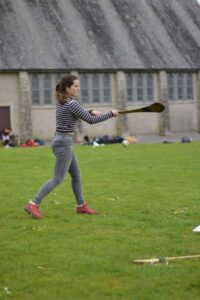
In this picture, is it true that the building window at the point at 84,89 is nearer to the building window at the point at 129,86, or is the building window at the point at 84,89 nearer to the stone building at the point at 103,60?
the stone building at the point at 103,60

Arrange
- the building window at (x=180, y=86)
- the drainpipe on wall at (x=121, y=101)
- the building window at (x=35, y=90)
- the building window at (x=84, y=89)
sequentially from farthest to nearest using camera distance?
the building window at (x=180, y=86) < the drainpipe on wall at (x=121, y=101) < the building window at (x=84, y=89) < the building window at (x=35, y=90)

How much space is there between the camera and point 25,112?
4478 centimetres

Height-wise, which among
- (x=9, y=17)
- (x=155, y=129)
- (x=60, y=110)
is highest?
(x=9, y=17)

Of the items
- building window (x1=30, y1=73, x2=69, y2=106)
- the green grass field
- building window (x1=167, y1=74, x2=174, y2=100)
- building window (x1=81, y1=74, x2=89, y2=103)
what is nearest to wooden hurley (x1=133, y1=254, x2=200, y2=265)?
the green grass field

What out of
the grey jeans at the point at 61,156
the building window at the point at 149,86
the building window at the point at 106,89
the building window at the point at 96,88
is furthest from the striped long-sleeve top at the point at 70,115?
the building window at the point at 149,86

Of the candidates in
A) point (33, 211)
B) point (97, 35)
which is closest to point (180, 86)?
point (97, 35)

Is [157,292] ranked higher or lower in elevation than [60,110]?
lower

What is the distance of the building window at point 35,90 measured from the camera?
45.7 metres

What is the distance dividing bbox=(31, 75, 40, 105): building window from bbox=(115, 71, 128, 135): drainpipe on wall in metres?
5.98

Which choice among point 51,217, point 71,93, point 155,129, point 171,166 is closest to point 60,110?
point 71,93

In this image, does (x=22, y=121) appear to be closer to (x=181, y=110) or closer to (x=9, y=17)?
(x=9, y=17)

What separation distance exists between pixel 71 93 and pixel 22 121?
33.7 m

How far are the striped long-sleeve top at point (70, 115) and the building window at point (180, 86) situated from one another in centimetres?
4107

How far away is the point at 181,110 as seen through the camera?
5356 cm
